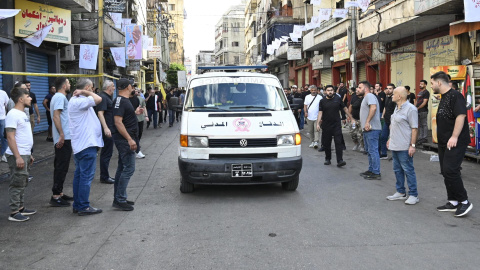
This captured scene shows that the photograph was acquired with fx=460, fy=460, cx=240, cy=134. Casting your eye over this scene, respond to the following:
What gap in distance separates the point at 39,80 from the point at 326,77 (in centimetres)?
1944

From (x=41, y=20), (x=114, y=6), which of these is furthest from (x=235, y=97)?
(x=114, y=6)

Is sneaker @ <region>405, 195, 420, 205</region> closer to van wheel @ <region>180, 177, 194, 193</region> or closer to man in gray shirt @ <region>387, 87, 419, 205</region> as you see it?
man in gray shirt @ <region>387, 87, 419, 205</region>

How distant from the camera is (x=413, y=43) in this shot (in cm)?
1902

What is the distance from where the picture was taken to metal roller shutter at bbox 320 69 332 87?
3045 centimetres

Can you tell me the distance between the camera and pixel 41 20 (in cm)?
1565

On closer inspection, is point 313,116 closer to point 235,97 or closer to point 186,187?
point 235,97

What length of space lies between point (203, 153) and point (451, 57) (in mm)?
12271

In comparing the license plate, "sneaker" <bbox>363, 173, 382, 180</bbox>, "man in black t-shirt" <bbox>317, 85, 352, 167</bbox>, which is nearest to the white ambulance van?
the license plate

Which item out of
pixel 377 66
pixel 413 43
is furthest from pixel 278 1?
pixel 413 43

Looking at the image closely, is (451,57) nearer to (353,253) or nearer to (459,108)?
(459,108)

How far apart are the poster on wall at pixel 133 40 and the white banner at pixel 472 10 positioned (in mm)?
17752

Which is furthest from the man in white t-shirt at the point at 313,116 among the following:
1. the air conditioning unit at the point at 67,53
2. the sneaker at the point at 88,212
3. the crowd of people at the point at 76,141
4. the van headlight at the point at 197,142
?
the air conditioning unit at the point at 67,53

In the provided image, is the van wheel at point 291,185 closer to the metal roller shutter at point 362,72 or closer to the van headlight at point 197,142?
the van headlight at point 197,142

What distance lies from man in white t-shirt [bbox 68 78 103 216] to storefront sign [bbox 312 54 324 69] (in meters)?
25.6
